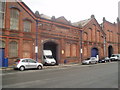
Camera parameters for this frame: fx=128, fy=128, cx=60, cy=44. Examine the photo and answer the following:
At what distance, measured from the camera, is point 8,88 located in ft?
23.8

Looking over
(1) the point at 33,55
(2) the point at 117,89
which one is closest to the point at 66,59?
(1) the point at 33,55

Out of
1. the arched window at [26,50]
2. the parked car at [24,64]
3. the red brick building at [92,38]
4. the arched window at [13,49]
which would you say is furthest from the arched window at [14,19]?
the red brick building at [92,38]

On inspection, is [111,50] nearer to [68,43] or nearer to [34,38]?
[68,43]

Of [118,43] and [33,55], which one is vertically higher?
[118,43]

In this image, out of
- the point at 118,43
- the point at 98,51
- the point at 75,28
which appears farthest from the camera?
the point at 118,43

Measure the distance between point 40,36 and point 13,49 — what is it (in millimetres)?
5505

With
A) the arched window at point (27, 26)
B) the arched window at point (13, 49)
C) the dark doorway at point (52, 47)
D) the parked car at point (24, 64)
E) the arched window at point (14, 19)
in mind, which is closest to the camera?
the parked car at point (24, 64)

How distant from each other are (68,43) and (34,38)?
8857 millimetres

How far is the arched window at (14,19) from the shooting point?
20062mm

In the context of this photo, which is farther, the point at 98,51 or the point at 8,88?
the point at 98,51

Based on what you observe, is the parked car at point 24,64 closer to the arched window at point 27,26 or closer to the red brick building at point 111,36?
the arched window at point 27,26

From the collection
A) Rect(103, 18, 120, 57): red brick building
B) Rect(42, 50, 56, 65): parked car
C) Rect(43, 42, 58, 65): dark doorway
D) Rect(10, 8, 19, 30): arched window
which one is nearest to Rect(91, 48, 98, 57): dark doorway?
Rect(103, 18, 120, 57): red brick building

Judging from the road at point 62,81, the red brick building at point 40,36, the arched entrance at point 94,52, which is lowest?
the road at point 62,81

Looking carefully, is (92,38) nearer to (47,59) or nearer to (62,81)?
(47,59)
